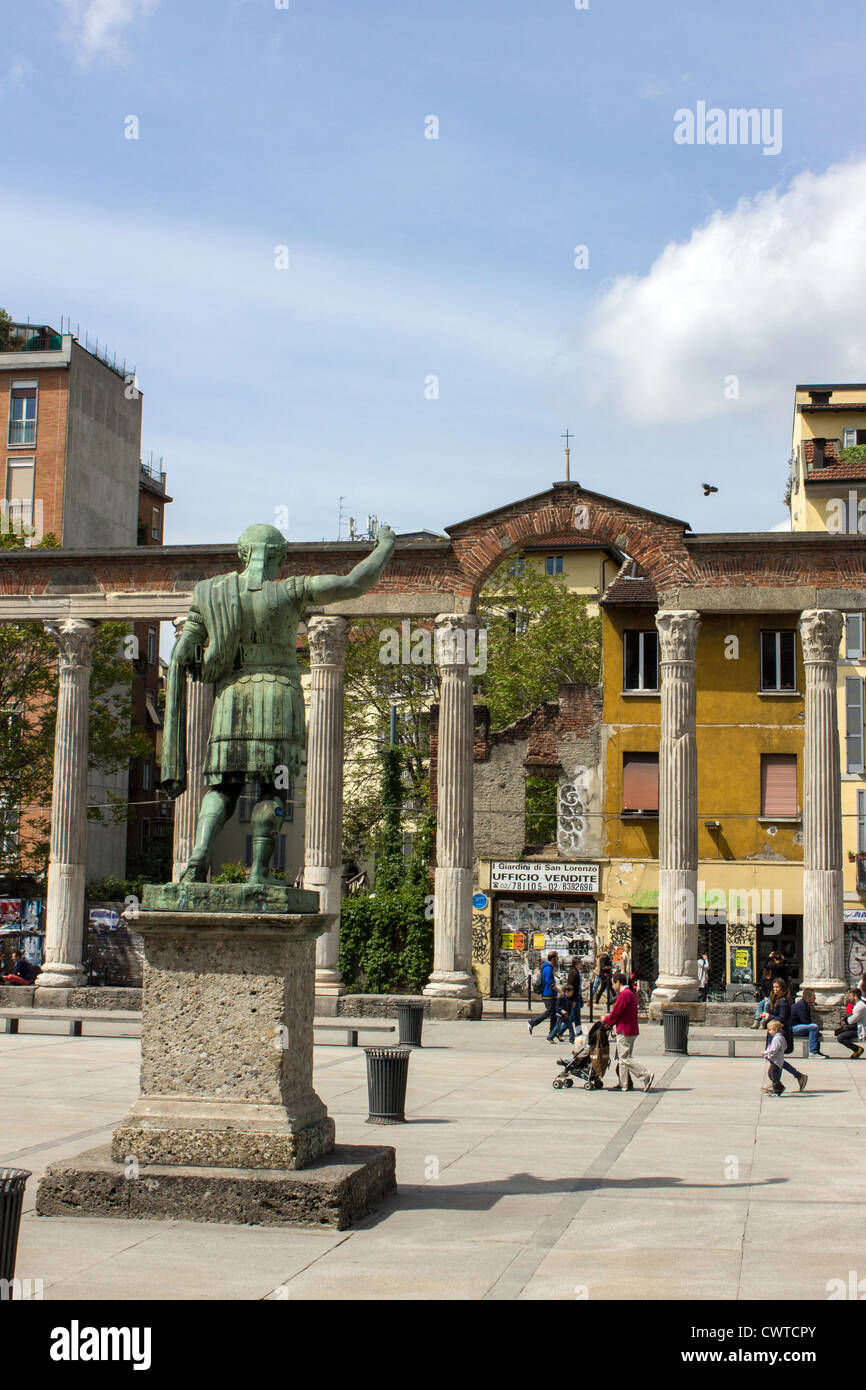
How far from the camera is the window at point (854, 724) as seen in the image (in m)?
43.7

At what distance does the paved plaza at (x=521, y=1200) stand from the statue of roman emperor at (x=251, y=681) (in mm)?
2671

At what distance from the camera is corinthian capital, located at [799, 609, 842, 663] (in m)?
30.7

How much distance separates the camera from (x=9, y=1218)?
289 inches

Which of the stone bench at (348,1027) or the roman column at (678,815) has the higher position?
the roman column at (678,815)

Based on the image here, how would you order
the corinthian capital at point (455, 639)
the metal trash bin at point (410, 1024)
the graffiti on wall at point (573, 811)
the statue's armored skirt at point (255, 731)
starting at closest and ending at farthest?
the statue's armored skirt at point (255, 731)
the metal trash bin at point (410, 1024)
the corinthian capital at point (455, 639)
the graffiti on wall at point (573, 811)

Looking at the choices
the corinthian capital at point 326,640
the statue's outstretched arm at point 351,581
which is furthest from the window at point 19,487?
the statue's outstretched arm at point 351,581

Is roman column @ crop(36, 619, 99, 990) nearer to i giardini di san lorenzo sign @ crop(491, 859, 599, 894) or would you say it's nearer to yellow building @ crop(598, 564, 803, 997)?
i giardini di san lorenzo sign @ crop(491, 859, 599, 894)

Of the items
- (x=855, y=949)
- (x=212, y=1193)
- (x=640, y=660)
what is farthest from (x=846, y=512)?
(x=212, y=1193)

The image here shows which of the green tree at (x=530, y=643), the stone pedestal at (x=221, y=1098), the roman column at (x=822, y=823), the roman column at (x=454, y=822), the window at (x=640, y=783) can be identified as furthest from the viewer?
the green tree at (x=530, y=643)

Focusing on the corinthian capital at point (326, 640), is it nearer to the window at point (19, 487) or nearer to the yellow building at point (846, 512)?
the yellow building at point (846, 512)
